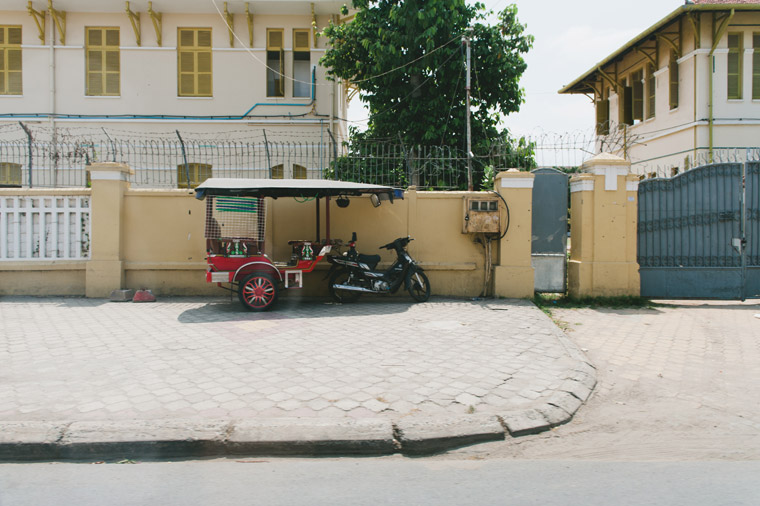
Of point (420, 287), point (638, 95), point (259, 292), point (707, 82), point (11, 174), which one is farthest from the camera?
point (638, 95)

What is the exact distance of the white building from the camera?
55.7 feet

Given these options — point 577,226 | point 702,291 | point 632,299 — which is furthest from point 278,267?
point 702,291

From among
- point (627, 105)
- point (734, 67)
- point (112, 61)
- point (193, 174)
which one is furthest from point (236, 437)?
point (627, 105)

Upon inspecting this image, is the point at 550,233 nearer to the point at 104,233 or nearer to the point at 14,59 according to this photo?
the point at 104,233

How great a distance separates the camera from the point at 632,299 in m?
9.45

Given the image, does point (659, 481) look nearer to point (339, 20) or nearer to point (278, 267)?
point (278, 267)

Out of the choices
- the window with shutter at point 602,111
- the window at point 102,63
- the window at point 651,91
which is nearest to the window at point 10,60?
the window at point 102,63

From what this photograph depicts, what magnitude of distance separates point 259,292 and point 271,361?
9.72ft

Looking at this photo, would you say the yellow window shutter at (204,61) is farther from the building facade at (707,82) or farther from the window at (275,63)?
the building facade at (707,82)

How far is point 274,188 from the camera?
824 cm

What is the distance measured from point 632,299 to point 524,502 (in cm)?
743

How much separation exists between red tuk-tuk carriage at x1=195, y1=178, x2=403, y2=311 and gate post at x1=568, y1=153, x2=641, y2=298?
3540mm

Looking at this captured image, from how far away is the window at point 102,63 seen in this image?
1720cm

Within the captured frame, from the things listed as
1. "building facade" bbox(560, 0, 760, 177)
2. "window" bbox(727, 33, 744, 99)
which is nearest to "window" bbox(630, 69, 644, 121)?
"building facade" bbox(560, 0, 760, 177)
